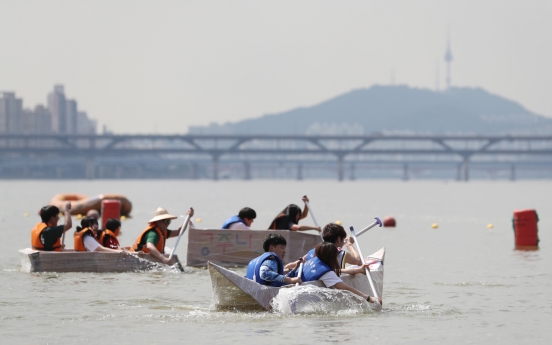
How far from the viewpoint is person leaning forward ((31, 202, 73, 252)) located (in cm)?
A: 1641

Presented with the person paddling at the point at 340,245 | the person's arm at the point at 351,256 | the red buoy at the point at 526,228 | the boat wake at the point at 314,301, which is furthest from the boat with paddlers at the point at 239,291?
the red buoy at the point at 526,228

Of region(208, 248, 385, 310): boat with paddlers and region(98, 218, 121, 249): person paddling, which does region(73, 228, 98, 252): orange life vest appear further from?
region(208, 248, 385, 310): boat with paddlers

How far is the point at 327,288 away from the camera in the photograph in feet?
40.3

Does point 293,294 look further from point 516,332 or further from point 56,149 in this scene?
point 56,149

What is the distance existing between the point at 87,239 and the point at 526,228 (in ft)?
42.1

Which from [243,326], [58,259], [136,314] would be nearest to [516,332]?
[243,326]

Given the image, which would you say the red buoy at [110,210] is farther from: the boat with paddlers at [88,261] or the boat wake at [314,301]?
the boat wake at [314,301]

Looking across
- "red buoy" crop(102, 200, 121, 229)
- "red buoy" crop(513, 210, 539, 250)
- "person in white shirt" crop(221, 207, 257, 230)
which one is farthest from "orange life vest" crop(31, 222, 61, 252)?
"red buoy" crop(102, 200, 121, 229)

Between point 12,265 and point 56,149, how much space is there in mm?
156552

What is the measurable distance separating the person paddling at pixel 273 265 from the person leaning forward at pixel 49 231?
16.4ft

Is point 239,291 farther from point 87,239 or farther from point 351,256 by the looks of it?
point 87,239

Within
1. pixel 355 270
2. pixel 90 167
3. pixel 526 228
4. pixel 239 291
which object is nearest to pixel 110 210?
pixel 526 228

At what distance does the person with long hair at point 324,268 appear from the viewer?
12.1 metres

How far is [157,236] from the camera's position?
17.3 m
